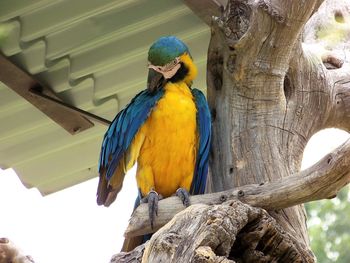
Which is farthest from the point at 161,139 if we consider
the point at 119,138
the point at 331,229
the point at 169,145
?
the point at 331,229

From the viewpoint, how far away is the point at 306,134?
9.80 ft

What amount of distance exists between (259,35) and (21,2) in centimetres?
94

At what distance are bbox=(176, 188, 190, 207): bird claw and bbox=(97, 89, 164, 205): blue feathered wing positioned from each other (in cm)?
25

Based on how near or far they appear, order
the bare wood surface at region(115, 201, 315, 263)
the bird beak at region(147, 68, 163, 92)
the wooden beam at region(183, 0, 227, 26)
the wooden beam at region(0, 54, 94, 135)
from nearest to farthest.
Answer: the bare wood surface at region(115, 201, 315, 263)
the bird beak at region(147, 68, 163, 92)
the wooden beam at region(183, 0, 227, 26)
the wooden beam at region(0, 54, 94, 135)

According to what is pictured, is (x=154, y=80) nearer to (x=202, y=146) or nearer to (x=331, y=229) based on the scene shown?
(x=202, y=146)

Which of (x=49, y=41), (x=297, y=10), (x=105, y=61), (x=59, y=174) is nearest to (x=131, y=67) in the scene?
(x=105, y=61)

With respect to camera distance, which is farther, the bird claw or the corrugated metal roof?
the corrugated metal roof

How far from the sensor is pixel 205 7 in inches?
126

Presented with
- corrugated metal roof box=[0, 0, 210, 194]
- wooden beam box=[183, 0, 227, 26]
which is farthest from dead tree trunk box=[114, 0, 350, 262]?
corrugated metal roof box=[0, 0, 210, 194]

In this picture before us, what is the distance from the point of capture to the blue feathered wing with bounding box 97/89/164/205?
116 inches

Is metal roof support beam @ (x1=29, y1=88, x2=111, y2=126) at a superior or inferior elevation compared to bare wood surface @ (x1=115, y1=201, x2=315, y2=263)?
inferior

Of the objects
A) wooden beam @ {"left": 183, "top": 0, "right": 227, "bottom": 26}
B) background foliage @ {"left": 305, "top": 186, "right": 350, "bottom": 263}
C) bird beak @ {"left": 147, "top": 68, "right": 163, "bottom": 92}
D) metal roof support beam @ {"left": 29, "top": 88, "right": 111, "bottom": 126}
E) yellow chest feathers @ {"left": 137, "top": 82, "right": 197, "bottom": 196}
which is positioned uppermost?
wooden beam @ {"left": 183, "top": 0, "right": 227, "bottom": 26}

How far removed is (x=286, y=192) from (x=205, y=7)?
0.94 metres

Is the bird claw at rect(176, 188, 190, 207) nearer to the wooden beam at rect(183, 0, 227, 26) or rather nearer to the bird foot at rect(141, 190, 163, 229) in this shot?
the bird foot at rect(141, 190, 163, 229)
